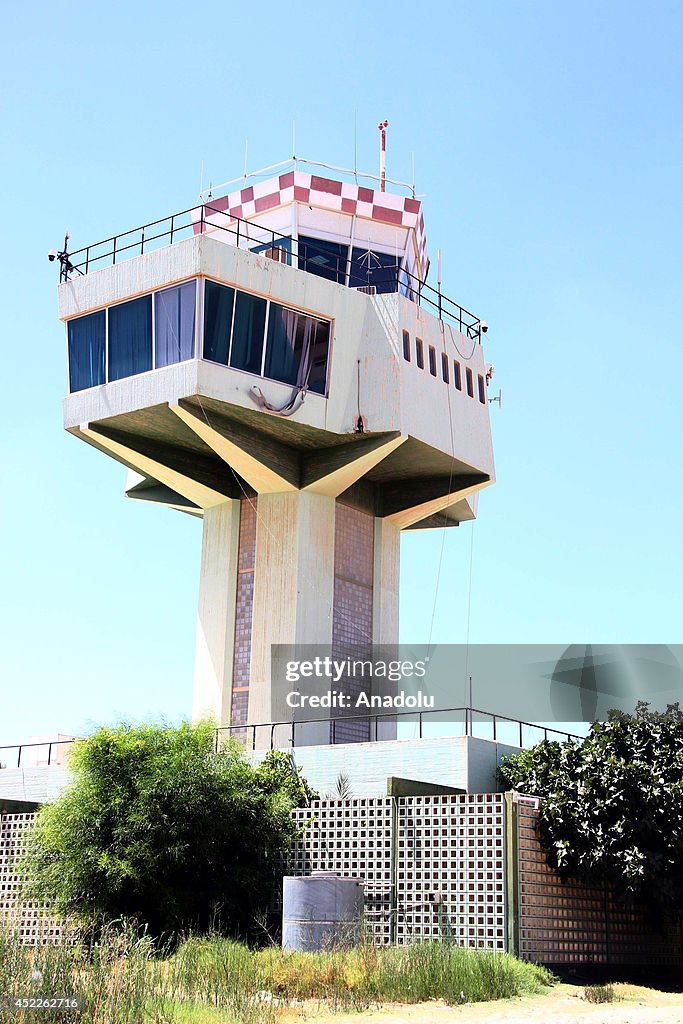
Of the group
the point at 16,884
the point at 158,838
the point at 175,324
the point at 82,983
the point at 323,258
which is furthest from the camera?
the point at 323,258

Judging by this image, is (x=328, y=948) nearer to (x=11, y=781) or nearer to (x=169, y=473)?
(x=11, y=781)

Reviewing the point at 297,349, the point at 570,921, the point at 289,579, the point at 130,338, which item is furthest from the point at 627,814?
the point at 130,338

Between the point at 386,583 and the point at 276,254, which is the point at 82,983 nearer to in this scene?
the point at 386,583

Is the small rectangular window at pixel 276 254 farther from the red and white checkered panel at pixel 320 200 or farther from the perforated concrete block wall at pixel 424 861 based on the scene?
the perforated concrete block wall at pixel 424 861

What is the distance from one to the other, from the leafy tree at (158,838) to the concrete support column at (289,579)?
8998 millimetres

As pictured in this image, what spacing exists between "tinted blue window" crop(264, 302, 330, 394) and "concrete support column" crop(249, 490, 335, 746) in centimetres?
365

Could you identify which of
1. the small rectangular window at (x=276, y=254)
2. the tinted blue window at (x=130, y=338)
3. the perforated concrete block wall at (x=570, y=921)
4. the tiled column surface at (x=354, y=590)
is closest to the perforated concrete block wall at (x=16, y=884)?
the tiled column surface at (x=354, y=590)

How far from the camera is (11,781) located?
31672 mm

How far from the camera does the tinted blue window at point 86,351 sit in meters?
31.5

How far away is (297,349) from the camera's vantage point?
31219 mm

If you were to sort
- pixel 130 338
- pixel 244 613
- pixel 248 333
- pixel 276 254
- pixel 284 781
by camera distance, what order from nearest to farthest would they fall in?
pixel 284 781, pixel 248 333, pixel 130 338, pixel 244 613, pixel 276 254

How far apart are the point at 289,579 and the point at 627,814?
46.0 ft

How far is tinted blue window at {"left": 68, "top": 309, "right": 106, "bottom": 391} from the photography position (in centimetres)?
3155

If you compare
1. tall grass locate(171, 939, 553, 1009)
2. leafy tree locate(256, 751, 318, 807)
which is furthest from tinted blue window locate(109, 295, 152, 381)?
tall grass locate(171, 939, 553, 1009)
